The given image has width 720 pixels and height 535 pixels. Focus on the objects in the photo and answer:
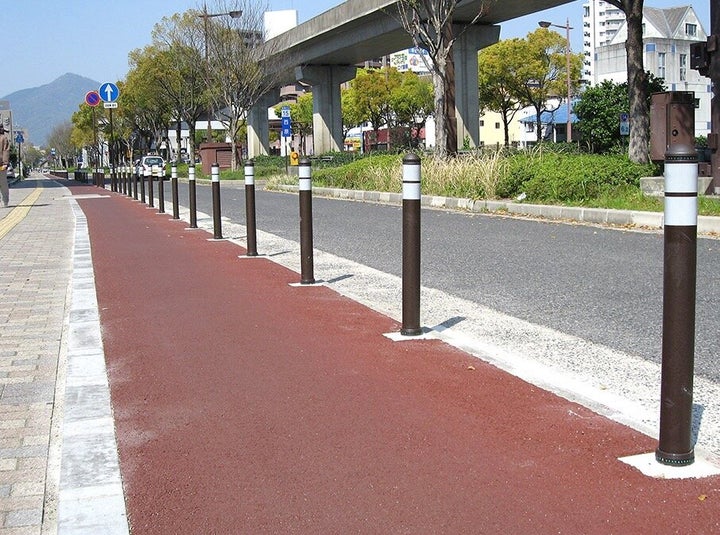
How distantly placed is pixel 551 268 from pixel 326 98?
1778 inches

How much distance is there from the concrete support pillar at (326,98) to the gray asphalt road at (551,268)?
3740 cm

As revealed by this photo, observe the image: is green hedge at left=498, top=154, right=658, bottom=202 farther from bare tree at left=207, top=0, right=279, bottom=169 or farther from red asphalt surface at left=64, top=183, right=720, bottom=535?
bare tree at left=207, top=0, right=279, bottom=169

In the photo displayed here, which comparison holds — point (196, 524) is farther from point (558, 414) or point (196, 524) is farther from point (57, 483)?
point (558, 414)

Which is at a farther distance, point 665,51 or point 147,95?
point 665,51

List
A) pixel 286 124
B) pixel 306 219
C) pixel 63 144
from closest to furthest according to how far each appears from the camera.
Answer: pixel 306 219 < pixel 286 124 < pixel 63 144

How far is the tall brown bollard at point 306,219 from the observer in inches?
305

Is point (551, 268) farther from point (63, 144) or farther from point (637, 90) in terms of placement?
point (63, 144)

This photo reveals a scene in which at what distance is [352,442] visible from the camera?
388cm

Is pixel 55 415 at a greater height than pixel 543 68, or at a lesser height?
lesser

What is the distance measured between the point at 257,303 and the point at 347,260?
3100 mm

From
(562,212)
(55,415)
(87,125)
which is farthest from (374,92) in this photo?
(55,415)

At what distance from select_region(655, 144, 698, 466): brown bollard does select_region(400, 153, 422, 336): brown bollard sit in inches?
95.7

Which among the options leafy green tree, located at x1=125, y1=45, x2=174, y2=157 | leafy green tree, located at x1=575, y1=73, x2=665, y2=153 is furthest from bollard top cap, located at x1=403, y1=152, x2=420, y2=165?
leafy green tree, located at x1=125, y1=45, x2=174, y2=157

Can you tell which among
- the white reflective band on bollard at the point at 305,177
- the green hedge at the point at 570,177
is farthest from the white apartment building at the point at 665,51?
the white reflective band on bollard at the point at 305,177
